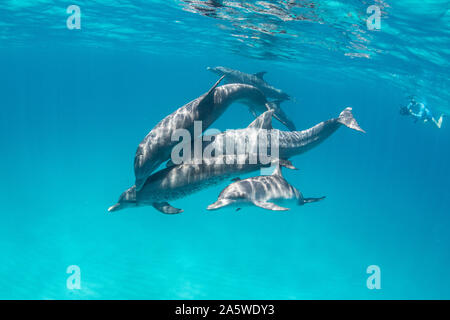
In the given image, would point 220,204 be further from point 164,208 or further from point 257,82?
point 257,82

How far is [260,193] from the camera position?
22.9 feet

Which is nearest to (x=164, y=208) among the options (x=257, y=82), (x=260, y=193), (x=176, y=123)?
(x=176, y=123)

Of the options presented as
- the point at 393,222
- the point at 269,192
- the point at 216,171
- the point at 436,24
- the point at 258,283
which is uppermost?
the point at 436,24

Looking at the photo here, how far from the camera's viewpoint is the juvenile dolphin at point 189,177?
23.8ft

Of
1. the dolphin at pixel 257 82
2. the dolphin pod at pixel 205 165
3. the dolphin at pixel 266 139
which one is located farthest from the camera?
the dolphin at pixel 257 82

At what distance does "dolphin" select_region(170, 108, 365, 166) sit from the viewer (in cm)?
760

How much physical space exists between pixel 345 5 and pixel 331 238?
18.1 meters

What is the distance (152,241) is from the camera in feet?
62.5

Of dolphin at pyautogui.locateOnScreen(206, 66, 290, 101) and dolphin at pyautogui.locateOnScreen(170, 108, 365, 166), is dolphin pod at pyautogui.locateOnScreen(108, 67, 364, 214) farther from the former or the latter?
dolphin at pyautogui.locateOnScreen(206, 66, 290, 101)

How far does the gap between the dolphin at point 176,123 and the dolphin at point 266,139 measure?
1.41 ft

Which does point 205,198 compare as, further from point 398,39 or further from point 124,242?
point 398,39

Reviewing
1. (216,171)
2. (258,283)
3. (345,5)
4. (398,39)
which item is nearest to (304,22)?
(345,5)

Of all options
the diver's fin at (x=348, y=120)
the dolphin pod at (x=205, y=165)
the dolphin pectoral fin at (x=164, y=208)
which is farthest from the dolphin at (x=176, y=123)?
the diver's fin at (x=348, y=120)

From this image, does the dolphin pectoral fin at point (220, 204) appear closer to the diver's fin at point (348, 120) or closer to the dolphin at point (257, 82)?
the diver's fin at point (348, 120)
